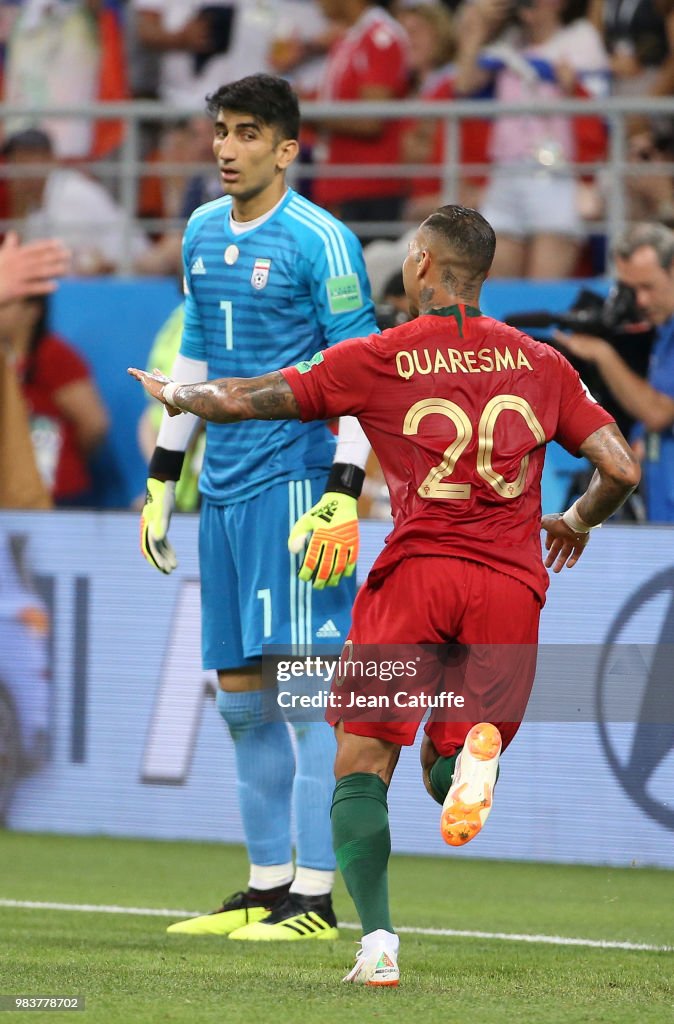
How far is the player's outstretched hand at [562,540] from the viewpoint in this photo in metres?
4.66

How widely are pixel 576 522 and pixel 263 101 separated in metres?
1.83

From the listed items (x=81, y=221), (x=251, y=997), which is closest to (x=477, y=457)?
(x=251, y=997)

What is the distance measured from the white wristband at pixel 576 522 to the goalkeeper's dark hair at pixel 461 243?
2.25 ft

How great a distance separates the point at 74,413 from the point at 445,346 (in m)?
6.25

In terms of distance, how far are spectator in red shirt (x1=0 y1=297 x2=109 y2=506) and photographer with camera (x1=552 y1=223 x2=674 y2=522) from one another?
331cm

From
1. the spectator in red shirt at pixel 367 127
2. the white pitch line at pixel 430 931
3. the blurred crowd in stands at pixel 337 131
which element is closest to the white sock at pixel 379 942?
the white pitch line at pixel 430 931

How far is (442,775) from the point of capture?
432cm

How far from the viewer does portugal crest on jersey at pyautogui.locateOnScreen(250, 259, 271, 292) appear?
17.7ft

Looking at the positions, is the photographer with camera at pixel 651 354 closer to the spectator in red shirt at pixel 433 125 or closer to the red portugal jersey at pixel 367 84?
the spectator in red shirt at pixel 433 125

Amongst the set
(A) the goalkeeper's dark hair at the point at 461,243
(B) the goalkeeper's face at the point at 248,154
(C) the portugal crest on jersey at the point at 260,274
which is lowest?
(C) the portugal crest on jersey at the point at 260,274

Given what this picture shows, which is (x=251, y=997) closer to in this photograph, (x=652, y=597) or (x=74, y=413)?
(x=652, y=597)

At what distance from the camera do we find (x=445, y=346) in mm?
4223

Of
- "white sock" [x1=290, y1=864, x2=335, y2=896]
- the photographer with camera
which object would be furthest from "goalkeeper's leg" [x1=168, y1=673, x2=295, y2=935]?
the photographer with camera

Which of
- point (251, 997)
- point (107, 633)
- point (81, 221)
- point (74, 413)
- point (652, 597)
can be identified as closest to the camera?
point (251, 997)
